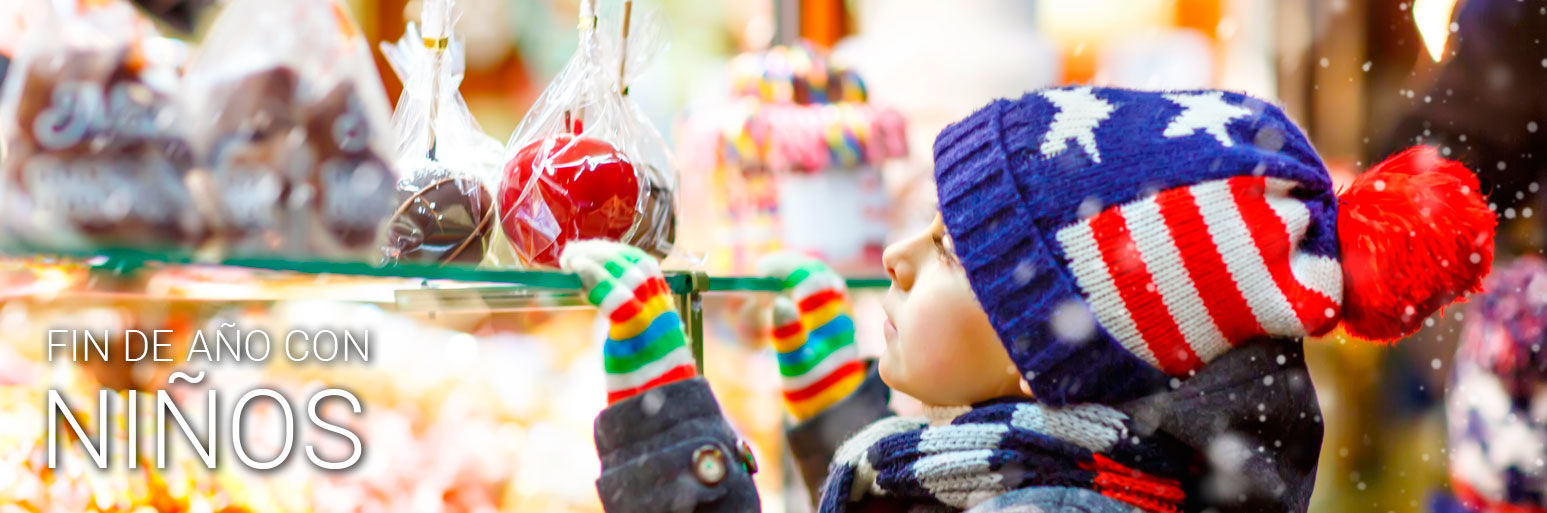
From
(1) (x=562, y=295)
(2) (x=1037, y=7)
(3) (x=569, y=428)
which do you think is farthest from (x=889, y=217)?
(1) (x=562, y=295)

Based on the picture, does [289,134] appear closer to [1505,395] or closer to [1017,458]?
[1017,458]

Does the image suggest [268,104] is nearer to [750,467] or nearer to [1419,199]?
[750,467]

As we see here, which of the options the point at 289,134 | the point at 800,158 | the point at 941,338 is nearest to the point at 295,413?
the point at 289,134

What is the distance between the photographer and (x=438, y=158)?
0.82m

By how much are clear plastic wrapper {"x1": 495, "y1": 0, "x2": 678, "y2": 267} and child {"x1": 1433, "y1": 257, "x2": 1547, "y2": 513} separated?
893 millimetres

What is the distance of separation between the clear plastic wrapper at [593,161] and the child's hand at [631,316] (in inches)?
1.5

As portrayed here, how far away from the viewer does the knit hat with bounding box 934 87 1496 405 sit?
0.77 m

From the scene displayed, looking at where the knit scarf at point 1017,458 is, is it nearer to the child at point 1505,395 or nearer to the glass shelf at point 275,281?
the glass shelf at point 275,281

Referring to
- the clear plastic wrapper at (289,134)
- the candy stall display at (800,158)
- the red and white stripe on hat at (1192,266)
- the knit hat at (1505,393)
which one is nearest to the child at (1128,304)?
the red and white stripe on hat at (1192,266)

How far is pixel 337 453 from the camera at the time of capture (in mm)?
729

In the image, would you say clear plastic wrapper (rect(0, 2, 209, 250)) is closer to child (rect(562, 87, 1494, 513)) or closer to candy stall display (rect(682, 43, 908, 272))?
child (rect(562, 87, 1494, 513))

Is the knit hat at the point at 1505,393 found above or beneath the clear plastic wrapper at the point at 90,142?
beneath

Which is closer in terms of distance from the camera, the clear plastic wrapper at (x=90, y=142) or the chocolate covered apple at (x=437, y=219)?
the clear plastic wrapper at (x=90, y=142)

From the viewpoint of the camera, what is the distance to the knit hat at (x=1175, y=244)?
77 centimetres
